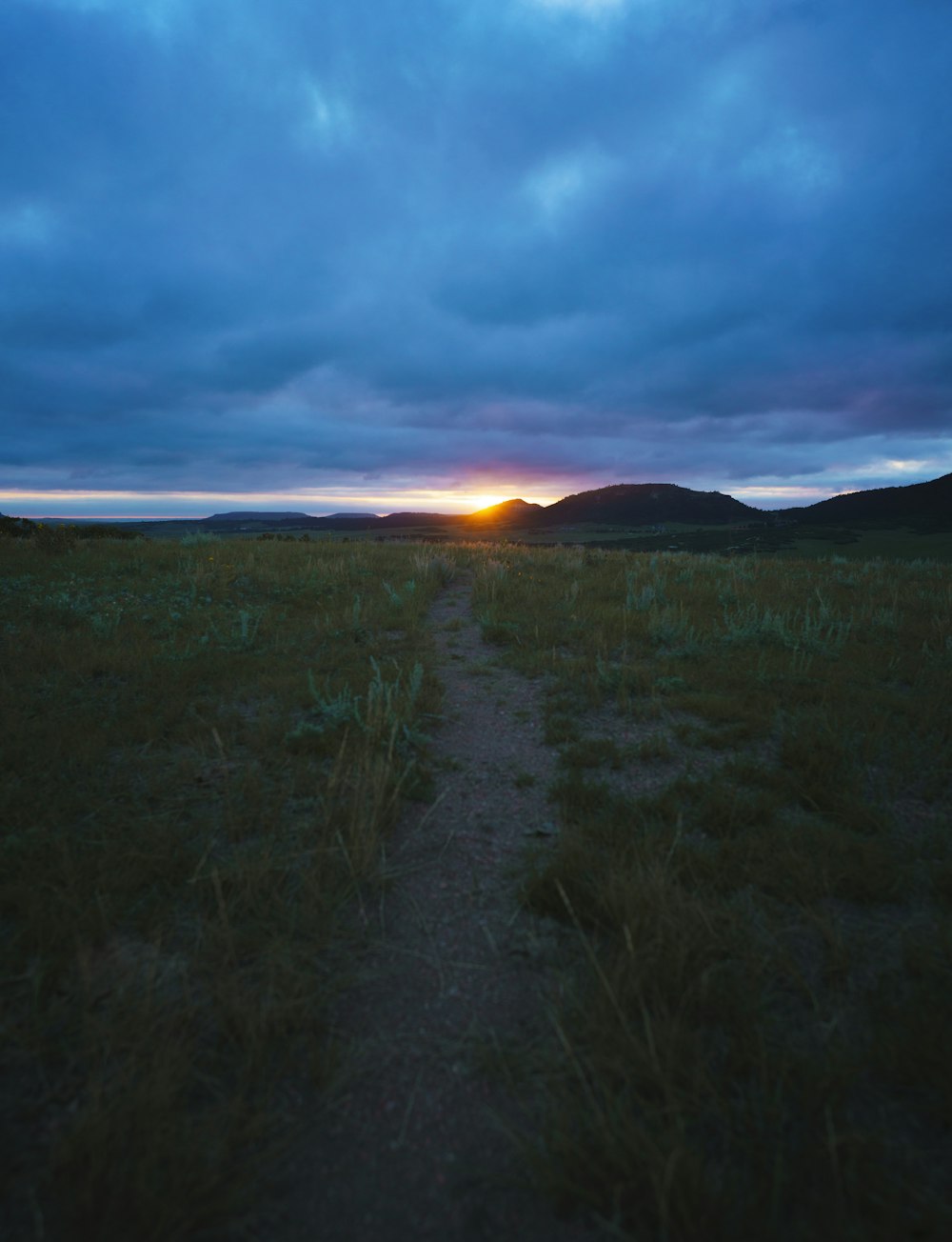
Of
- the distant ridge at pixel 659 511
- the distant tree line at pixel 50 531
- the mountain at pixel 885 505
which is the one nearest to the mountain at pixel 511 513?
the distant ridge at pixel 659 511

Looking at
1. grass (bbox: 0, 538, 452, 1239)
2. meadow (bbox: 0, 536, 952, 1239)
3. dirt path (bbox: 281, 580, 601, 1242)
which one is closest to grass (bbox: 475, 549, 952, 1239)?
meadow (bbox: 0, 536, 952, 1239)

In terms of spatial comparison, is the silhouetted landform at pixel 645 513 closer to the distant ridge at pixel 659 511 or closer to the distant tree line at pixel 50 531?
the distant ridge at pixel 659 511

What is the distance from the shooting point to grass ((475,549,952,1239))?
1761mm

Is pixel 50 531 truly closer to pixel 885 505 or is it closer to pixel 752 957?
pixel 752 957

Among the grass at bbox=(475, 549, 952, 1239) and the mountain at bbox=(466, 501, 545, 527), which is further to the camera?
the mountain at bbox=(466, 501, 545, 527)

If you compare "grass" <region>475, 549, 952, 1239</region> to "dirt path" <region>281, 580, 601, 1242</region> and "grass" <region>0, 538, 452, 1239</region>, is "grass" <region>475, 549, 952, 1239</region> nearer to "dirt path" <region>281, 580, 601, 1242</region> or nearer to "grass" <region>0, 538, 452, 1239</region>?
"dirt path" <region>281, 580, 601, 1242</region>

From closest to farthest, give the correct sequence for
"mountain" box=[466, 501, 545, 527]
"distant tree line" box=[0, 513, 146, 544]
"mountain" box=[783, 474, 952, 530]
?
"distant tree line" box=[0, 513, 146, 544] → "mountain" box=[783, 474, 952, 530] → "mountain" box=[466, 501, 545, 527]

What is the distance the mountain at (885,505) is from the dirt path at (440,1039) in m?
73.5

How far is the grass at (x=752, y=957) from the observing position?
1.76 metres

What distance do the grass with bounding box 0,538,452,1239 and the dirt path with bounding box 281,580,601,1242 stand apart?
0.20m

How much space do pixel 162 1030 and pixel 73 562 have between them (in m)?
14.3

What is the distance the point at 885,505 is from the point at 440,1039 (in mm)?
93264

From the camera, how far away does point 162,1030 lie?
2271 mm

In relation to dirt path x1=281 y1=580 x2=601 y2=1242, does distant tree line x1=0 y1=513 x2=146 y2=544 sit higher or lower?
higher
